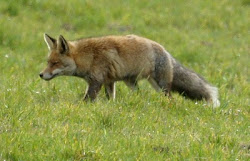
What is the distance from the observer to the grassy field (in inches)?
279

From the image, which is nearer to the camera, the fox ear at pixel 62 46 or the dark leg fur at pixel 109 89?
the fox ear at pixel 62 46

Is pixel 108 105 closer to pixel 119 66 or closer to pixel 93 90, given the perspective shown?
pixel 93 90

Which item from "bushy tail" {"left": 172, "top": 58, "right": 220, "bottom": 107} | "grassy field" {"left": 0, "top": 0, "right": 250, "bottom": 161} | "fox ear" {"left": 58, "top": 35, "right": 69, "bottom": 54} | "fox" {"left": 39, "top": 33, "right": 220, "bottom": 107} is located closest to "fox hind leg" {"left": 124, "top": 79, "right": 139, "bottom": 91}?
"fox" {"left": 39, "top": 33, "right": 220, "bottom": 107}

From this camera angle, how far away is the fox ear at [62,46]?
10.1 meters

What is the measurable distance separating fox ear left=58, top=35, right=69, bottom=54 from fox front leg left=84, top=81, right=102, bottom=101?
0.71 metres

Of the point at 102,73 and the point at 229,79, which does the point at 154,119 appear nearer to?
the point at 102,73

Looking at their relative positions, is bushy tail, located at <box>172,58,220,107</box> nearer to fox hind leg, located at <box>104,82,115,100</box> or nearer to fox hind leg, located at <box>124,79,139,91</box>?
fox hind leg, located at <box>124,79,139,91</box>

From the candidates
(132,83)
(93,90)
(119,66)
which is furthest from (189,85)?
(93,90)

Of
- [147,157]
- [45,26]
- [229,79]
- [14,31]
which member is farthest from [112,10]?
[147,157]

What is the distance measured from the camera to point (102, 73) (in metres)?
10.1

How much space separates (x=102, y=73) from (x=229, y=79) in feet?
13.3

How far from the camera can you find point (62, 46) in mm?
10164

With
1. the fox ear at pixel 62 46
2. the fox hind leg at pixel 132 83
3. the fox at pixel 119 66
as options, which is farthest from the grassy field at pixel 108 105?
the fox ear at pixel 62 46

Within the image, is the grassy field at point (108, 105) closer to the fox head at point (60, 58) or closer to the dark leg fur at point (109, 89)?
the dark leg fur at point (109, 89)
